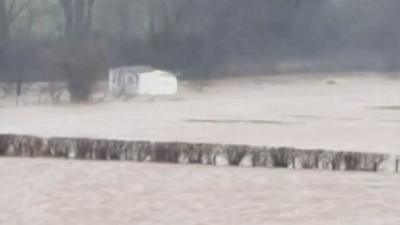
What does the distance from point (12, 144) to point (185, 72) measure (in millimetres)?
41004

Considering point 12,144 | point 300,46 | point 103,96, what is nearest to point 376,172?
point 12,144

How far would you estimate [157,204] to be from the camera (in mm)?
13781

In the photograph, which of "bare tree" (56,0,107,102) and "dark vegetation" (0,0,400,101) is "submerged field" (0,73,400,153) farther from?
"dark vegetation" (0,0,400,101)

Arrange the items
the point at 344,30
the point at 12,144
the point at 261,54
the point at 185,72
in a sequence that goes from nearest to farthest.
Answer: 1. the point at 12,144
2. the point at 185,72
3. the point at 261,54
4. the point at 344,30

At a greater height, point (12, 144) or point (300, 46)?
point (300, 46)

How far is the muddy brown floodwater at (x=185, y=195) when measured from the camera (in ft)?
41.5

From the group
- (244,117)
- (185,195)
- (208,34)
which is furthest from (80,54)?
(185,195)

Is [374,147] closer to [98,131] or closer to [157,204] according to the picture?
[98,131]

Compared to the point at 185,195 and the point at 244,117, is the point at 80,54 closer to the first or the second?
the point at 244,117

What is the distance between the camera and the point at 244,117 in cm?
3266

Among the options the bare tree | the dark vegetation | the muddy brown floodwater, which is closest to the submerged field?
the bare tree

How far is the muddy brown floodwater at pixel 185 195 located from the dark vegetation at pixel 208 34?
37.4 meters

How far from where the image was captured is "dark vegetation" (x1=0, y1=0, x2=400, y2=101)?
61500 millimetres

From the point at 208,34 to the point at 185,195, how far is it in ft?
173
